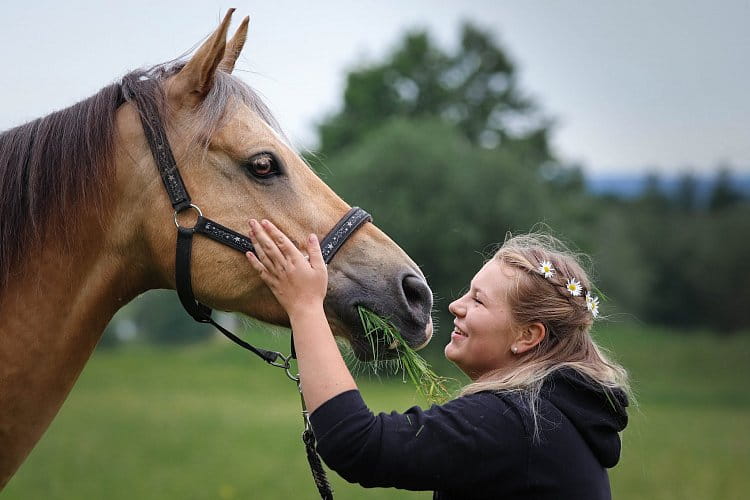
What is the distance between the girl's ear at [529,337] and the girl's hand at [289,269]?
71 cm

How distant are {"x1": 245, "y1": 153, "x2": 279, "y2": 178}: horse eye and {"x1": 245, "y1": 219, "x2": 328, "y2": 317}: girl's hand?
241 millimetres

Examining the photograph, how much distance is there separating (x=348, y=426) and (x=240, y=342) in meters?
1.00

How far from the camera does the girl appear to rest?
7.48 feet

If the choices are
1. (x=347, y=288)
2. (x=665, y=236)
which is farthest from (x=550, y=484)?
(x=665, y=236)

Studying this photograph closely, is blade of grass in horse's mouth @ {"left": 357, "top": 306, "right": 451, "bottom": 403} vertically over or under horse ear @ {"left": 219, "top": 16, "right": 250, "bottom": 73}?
under

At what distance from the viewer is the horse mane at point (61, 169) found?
286 cm

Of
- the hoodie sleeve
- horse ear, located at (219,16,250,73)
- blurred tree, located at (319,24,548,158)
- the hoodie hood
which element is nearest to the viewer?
the hoodie sleeve

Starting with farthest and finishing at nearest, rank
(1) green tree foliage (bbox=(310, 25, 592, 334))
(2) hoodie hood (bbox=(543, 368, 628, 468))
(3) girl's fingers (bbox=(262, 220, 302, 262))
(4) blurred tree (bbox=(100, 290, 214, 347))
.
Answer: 1. (4) blurred tree (bbox=(100, 290, 214, 347))
2. (1) green tree foliage (bbox=(310, 25, 592, 334))
3. (3) girl's fingers (bbox=(262, 220, 302, 262))
4. (2) hoodie hood (bbox=(543, 368, 628, 468))

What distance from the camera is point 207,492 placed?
33.0 feet

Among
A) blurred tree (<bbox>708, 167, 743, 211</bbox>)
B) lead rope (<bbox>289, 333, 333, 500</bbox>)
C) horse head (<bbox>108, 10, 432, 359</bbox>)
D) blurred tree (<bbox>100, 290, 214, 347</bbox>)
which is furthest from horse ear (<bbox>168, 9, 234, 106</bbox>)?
blurred tree (<bbox>708, 167, 743, 211</bbox>)

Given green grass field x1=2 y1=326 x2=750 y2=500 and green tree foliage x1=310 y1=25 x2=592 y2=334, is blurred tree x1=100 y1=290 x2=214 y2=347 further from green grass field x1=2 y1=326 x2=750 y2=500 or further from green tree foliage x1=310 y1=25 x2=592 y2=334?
green tree foliage x1=310 y1=25 x2=592 y2=334

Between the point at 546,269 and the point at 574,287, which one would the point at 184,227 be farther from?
the point at 574,287

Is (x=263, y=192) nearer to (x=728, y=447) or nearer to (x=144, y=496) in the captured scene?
(x=144, y=496)

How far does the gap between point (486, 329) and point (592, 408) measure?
450 millimetres
